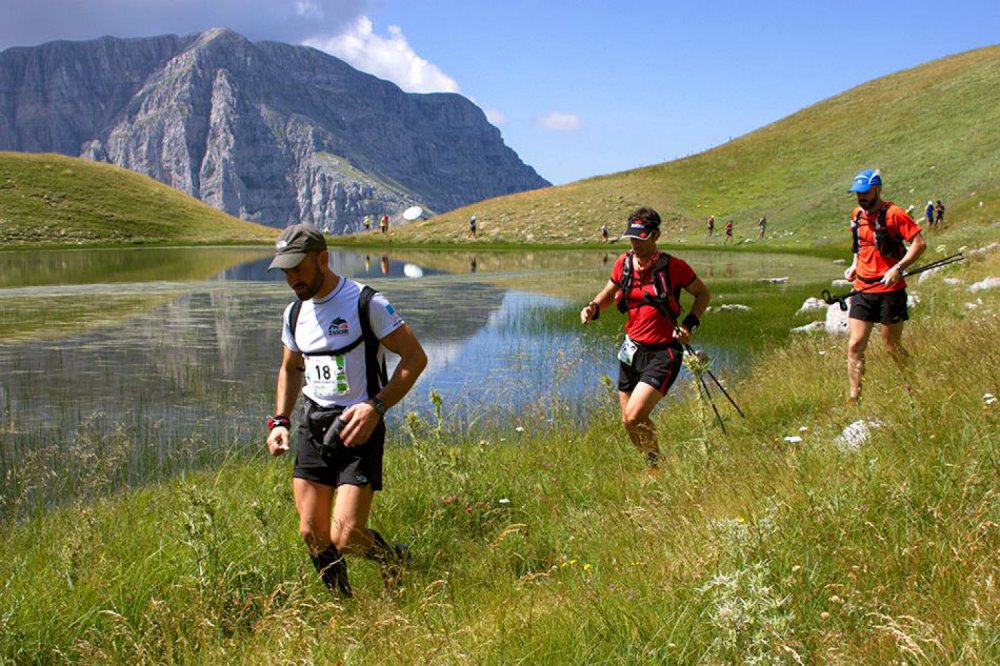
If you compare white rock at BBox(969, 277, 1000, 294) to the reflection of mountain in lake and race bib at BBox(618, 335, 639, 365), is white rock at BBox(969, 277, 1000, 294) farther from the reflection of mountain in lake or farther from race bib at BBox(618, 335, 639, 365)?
the reflection of mountain in lake

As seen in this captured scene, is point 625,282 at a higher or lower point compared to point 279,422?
higher

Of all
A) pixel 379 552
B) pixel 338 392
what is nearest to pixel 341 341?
pixel 338 392

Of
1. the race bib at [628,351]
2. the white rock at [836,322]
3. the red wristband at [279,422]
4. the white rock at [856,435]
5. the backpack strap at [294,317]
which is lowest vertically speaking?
the white rock at [836,322]

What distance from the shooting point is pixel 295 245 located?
4762 mm

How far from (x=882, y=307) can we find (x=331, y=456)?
19.3ft

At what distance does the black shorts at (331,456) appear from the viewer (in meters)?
4.91

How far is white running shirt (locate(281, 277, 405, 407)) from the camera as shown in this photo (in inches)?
193

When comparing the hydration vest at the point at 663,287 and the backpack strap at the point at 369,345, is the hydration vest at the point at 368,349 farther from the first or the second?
the hydration vest at the point at 663,287

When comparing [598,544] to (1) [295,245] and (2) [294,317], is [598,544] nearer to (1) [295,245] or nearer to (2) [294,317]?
(2) [294,317]

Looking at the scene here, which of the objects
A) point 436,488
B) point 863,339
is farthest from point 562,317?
point 436,488

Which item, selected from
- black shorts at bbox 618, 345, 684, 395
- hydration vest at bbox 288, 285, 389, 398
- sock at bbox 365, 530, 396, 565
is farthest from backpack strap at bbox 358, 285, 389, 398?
black shorts at bbox 618, 345, 684, 395

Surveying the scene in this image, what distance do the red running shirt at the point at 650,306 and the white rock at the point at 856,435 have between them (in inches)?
65.8

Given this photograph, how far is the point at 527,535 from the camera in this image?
6094 millimetres

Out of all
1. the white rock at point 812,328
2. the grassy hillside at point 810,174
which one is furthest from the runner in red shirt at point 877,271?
the grassy hillside at point 810,174
